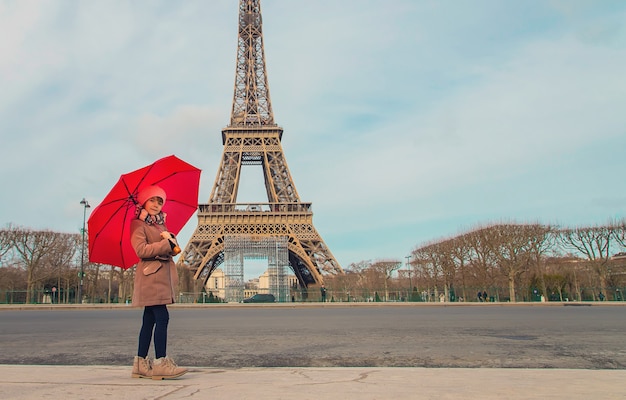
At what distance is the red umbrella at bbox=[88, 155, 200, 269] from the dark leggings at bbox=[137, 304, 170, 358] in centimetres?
52

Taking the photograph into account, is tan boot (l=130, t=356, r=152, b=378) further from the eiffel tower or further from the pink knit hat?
the eiffel tower

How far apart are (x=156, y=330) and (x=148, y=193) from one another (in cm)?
108

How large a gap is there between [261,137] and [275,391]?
139 ft

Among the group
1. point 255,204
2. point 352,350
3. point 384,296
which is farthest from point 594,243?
point 352,350

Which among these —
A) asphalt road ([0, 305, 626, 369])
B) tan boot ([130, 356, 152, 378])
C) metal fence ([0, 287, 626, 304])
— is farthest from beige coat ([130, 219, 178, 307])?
metal fence ([0, 287, 626, 304])

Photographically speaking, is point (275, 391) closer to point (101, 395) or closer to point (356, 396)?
point (356, 396)

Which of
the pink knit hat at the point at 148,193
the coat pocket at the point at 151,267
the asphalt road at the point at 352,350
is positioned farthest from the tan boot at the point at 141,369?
the pink knit hat at the point at 148,193

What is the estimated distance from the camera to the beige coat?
3805 millimetres

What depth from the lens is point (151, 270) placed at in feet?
12.6

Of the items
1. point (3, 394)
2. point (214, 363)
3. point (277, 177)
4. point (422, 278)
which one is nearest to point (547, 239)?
point (422, 278)

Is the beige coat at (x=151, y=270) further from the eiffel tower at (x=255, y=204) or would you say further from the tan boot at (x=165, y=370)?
the eiffel tower at (x=255, y=204)

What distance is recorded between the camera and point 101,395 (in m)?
2.74

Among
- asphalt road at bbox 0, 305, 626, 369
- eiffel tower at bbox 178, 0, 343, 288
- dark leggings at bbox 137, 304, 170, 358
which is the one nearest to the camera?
dark leggings at bbox 137, 304, 170, 358

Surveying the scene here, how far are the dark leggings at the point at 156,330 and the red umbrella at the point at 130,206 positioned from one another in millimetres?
521
